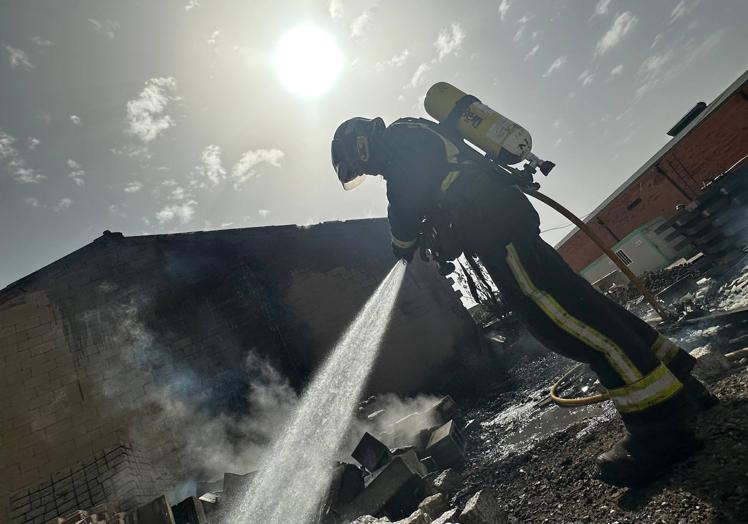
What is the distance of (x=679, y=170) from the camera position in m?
15.8

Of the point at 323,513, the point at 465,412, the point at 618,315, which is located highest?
the point at 618,315

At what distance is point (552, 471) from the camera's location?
7.43ft

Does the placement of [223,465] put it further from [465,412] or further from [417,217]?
[417,217]

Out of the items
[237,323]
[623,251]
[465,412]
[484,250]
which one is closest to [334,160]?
[484,250]

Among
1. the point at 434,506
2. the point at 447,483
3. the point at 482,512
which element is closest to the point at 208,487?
the point at 447,483

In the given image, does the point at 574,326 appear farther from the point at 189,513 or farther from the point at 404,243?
Answer: the point at 189,513

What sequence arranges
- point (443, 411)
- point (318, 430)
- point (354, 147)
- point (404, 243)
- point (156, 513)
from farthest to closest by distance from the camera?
point (318, 430)
point (443, 411)
point (156, 513)
point (354, 147)
point (404, 243)

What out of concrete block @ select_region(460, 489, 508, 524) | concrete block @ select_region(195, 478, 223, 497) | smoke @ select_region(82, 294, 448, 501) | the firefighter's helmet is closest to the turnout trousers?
concrete block @ select_region(460, 489, 508, 524)

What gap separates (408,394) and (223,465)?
4.59m

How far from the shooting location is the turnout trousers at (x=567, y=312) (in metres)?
1.72

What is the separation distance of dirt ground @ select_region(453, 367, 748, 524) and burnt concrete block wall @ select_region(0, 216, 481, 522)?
6.21 meters

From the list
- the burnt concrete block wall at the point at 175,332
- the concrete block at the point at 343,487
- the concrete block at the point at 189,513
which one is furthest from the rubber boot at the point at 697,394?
the burnt concrete block wall at the point at 175,332

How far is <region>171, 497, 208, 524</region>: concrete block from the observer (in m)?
3.86

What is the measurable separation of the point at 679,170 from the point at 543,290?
19714 millimetres
